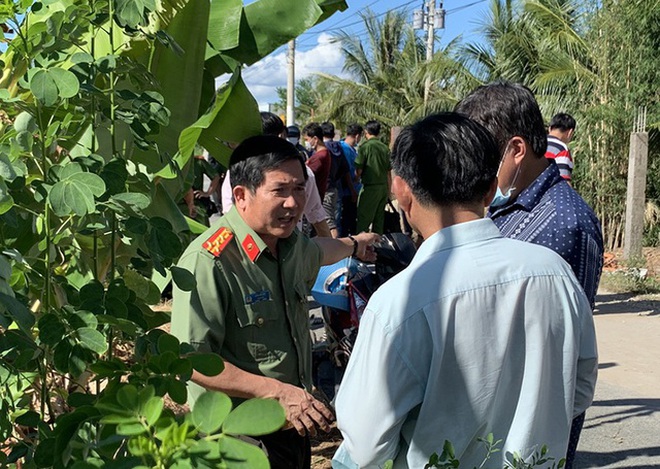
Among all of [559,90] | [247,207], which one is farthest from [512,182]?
[559,90]

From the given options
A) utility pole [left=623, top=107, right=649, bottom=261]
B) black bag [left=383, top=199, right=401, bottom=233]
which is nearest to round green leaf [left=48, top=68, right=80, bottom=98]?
black bag [left=383, top=199, right=401, bottom=233]

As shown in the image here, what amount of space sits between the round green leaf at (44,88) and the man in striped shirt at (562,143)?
592cm

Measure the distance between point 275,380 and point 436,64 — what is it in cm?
1747

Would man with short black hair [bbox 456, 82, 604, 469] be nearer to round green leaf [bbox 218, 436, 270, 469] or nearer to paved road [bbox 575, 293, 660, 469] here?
round green leaf [bbox 218, 436, 270, 469]

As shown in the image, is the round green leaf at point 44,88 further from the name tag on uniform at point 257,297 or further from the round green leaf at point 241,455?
the name tag on uniform at point 257,297

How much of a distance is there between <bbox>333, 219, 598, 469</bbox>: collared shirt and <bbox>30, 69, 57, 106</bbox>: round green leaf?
77 cm

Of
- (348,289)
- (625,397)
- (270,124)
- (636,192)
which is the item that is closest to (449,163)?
(348,289)

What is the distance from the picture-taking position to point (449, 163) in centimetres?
170

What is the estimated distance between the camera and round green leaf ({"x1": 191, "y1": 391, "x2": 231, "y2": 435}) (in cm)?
102

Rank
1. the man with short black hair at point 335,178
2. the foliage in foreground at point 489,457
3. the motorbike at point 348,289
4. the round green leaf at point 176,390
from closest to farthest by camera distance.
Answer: the round green leaf at point 176,390
the foliage in foreground at point 489,457
the motorbike at point 348,289
the man with short black hair at point 335,178

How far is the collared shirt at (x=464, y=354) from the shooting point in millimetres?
1572

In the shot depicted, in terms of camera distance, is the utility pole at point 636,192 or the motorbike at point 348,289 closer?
the motorbike at point 348,289

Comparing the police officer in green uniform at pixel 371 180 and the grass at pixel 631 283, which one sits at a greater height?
the police officer in green uniform at pixel 371 180

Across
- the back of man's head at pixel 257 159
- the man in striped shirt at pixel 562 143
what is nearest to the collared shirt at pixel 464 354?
the back of man's head at pixel 257 159
